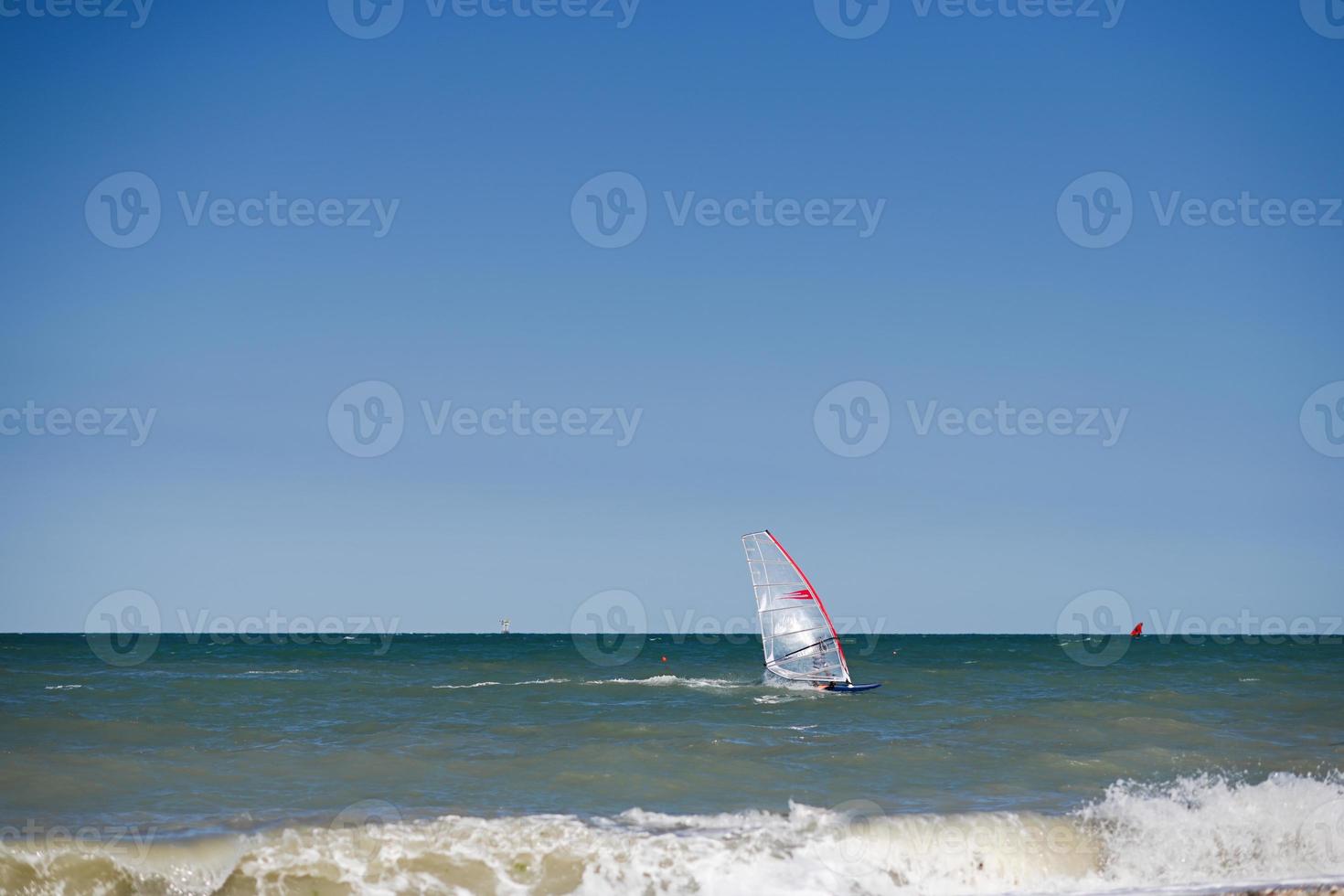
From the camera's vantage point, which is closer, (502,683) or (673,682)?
(673,682)

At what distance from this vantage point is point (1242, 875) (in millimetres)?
10641

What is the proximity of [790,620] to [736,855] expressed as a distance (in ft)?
61.1

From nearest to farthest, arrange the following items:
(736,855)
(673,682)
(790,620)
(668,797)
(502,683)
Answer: (736,855)
(668,797)
(790,620)
(673,682)
(502,683)

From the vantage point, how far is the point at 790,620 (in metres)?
28.8

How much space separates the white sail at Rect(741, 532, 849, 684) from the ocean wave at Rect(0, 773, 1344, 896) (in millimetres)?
15212

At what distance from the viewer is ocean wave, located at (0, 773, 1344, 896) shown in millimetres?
9930

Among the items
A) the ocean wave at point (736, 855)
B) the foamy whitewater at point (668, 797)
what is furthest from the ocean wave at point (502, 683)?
the ocean wave at point (736, 855)

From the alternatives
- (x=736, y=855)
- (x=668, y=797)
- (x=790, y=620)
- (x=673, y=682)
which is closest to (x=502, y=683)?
(x=673, y=682)

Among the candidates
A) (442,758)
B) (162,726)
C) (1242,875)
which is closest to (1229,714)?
(1242,875)

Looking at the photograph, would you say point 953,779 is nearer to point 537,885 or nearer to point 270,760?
point 537,885

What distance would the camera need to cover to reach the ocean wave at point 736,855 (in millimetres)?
9930

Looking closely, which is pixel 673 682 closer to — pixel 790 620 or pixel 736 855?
pixel 790 620

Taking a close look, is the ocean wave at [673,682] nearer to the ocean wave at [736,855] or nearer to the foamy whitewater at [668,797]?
the foamy whitewater at [668,797]

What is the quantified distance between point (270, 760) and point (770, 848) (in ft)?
29.9
